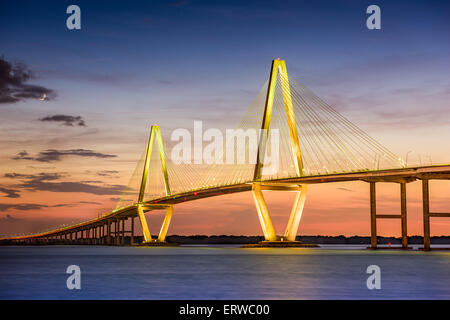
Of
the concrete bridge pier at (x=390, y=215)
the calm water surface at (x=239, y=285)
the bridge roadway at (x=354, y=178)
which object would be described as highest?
the bridge roadway at (x=354, y=178)

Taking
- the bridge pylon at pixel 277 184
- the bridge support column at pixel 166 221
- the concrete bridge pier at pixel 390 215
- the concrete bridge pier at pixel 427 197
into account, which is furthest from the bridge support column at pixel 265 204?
the bridge support column at pixel 166 221

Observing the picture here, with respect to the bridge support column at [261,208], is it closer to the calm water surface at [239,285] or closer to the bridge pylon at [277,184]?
the bridge pylon at [277,184]

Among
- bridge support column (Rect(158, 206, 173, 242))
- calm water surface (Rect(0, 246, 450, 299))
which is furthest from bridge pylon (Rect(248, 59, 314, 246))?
bridge support column (Rect(158, 206, 173, 242))

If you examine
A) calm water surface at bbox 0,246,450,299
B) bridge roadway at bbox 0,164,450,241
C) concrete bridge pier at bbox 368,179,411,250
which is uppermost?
bridge roadway at bbox 0,164,450,241

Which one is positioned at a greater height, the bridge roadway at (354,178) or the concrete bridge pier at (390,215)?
the bridge roadway at (354,178)

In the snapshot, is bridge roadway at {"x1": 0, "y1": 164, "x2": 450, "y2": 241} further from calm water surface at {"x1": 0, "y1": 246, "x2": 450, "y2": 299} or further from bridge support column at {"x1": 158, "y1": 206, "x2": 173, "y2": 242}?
calm water surface at {"x1": 0, "y1": 246, "x2": 450, "y2": 299}

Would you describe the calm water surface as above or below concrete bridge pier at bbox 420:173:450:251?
below
